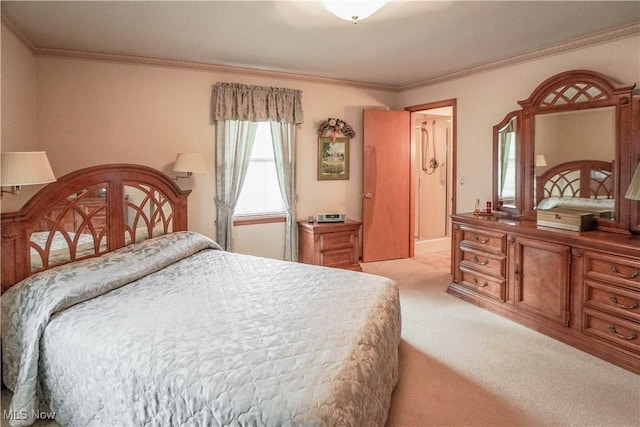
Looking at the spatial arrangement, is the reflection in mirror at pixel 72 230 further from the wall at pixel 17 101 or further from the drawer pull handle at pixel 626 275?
the drawer pull handle at pixel 626 275

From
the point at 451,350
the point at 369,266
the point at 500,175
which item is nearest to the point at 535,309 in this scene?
the point at 451,350

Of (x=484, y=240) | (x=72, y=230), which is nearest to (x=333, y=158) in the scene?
(x=484, y=240)

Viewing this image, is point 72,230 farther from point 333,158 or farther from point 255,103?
point 333,158

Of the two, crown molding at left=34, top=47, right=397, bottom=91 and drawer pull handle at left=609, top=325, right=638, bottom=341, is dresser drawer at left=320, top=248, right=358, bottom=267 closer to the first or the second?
crown molding at left=34, top=47, right=397, bottom=91

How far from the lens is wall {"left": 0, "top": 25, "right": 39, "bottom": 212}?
9.02ft

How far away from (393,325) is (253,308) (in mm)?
861

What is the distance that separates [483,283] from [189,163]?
10.3ft

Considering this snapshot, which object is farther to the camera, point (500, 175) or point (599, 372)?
point (500, 175)

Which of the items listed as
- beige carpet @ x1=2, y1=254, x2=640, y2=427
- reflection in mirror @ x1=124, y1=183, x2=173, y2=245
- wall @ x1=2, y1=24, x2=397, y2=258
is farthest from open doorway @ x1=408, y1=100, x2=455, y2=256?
reflection in mirror @ x1=124, y1=183, x2=173, y2=245

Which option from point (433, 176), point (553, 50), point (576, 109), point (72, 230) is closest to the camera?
point (72, 230)

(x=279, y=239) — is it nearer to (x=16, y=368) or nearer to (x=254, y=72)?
(x=254, y=72)

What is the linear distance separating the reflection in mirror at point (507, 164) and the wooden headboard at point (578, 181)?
0.30m

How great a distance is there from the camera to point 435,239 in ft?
20.7

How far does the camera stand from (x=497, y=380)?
2.44m
